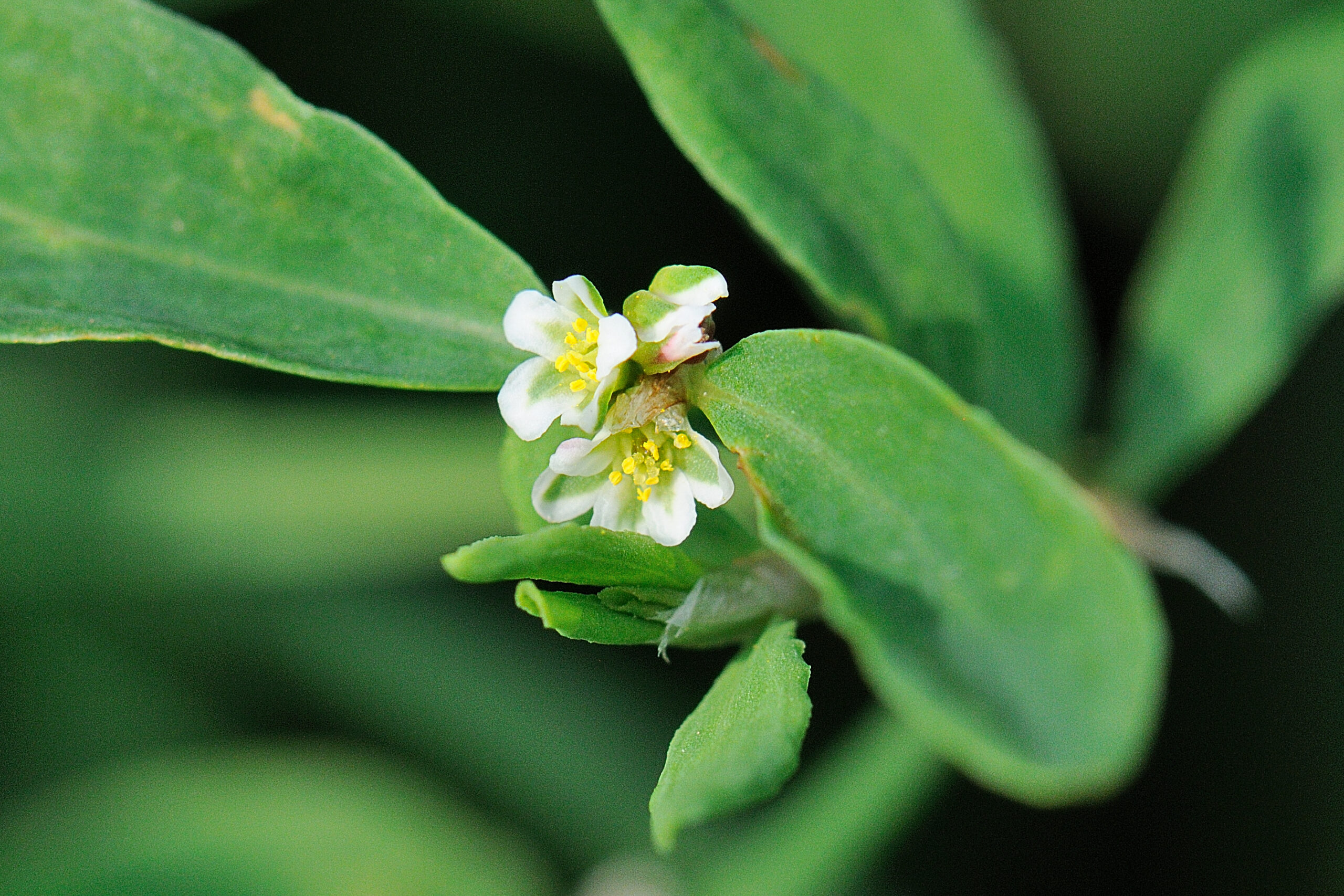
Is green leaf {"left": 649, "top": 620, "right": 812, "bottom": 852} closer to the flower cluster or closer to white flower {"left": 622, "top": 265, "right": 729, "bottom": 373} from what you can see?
the flower cluster

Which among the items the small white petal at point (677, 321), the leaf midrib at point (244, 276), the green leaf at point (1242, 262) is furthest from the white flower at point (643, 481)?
the green leaf at point (1242, 262)

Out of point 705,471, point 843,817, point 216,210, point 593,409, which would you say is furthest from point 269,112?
point 843,817

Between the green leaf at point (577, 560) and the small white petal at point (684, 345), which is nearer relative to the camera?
the green leaf at point (577, 560)

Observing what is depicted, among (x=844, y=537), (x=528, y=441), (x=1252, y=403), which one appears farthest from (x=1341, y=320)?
(x=528, y=441)

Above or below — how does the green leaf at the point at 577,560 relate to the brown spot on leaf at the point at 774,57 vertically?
below

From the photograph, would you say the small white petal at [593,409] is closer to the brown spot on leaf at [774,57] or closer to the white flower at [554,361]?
the white flower at [554,361]

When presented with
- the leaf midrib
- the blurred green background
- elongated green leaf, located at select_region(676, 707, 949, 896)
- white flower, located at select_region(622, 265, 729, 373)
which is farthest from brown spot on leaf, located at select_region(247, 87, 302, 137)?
elongated green leaf, located at select_region(676, 707, 949, 896)
